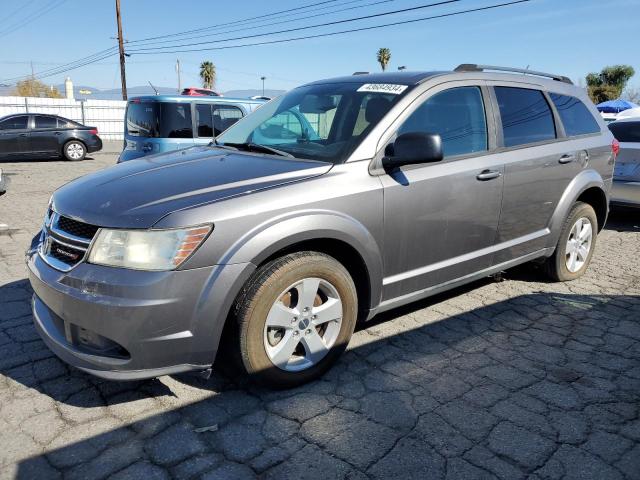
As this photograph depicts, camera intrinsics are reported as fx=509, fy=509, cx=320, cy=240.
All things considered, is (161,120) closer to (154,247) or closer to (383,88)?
(383,88)

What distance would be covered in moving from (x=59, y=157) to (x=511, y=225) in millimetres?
15587

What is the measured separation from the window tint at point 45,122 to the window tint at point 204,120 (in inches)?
370

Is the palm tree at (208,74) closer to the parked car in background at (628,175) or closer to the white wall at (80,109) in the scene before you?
the white wall at (80,109)

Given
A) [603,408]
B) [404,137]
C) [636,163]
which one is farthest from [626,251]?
[404,137]

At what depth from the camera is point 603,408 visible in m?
2.81

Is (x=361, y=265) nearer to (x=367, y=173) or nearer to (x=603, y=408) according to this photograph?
(x=367, y=173)

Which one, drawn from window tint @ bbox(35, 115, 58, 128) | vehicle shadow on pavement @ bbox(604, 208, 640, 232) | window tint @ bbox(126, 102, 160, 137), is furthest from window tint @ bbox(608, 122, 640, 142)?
window tint @ bbox(35, 115, 58, 128)

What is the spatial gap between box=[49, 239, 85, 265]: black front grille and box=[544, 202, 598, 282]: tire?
3.89 m

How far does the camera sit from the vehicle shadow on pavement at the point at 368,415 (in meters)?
2.32

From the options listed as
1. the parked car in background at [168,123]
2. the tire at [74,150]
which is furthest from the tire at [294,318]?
the tire at [74,150]

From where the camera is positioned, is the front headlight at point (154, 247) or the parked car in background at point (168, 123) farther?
the parked car in background at point (168, 123)

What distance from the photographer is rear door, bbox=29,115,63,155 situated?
1522 centimetres

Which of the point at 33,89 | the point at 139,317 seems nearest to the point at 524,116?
the point at 139,317

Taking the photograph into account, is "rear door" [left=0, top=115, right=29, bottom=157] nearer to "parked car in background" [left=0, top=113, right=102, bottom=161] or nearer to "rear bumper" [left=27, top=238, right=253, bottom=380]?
Answer: "parked car in background" [left=0, top=113, right=102, bottom=161]
